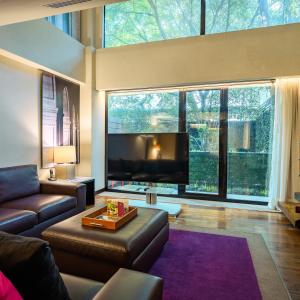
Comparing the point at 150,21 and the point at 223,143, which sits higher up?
the point at 150,21

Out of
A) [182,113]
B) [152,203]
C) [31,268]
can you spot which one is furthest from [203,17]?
[31,268]

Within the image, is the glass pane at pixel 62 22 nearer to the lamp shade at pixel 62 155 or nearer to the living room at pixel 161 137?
the living room at pixel 161 137

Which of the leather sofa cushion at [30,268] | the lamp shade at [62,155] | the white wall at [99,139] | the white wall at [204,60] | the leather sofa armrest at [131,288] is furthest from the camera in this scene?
the white wall at [99,139]

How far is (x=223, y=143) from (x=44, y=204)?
3.30m

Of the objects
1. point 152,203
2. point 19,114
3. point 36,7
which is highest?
point 36,7

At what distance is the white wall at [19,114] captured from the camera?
3549 millimetres

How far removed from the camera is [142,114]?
5.29 meters

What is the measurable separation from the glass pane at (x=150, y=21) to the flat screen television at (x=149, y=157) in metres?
2.12

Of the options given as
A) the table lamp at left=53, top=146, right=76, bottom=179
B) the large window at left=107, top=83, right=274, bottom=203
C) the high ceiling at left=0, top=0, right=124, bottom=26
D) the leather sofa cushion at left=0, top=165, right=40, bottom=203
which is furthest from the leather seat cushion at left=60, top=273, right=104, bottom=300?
the large window at left=107, top=83, right=274, bottom=203

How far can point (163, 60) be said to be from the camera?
4.62 metres

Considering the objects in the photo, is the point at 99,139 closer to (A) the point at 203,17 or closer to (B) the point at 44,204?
(B) the point at 44,204

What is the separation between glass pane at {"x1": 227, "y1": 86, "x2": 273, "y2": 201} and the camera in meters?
4.51

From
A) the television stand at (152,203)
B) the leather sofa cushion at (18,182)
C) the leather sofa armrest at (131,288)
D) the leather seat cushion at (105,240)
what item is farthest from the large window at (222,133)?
the leather sofa armrest at (131,288)

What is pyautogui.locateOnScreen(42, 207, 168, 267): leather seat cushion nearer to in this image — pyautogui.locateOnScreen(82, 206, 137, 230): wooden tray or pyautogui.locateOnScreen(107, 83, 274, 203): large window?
pyautogui.locateOnScreen(82, 206, 137, 230): wooden tray
